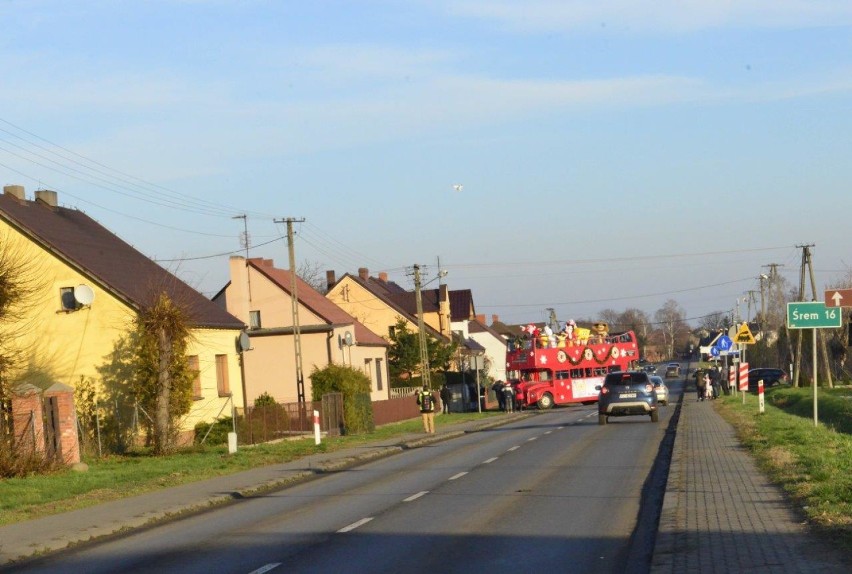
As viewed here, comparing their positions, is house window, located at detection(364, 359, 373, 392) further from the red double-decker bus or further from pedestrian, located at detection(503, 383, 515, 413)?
the red double-decker bus

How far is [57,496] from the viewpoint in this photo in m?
18.8

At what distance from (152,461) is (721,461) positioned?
14697mm

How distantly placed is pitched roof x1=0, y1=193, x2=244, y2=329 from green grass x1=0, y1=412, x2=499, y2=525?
15.3 feet

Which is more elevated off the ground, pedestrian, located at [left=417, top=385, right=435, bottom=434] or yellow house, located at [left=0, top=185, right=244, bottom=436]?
yellow house, located at [left=0, top=185, right=244, bottom=436]

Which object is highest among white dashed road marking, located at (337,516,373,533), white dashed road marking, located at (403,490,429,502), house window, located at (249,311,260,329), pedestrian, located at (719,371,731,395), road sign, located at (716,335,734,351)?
house window, located at (249,311,260,329)

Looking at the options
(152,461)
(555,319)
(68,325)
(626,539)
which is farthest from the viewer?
(555,319)

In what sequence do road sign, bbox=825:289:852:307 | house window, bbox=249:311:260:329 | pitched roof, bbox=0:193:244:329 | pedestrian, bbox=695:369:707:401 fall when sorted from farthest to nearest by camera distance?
house window, bbox=249:311:260:329
pedestrian, bbox=695:369:707:401
pitched roof, bbox=0:193:244:329
road sign, bbox=825:289:852:307

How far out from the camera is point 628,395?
35.5m

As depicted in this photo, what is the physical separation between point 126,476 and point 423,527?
1161cm

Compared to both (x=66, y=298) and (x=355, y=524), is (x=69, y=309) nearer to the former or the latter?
(x=66, y=298)

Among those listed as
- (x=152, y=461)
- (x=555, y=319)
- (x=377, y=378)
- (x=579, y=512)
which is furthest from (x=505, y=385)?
(x=555, y=319)

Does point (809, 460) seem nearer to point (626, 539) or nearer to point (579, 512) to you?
point (579, 512)

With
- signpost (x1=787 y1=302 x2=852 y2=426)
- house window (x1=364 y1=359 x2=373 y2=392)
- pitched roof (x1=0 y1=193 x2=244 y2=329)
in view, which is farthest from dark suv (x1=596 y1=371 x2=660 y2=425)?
house window (x1=364 y1=359 x2=373 y2=392)

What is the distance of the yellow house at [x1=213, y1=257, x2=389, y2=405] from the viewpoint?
2117 inches
